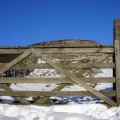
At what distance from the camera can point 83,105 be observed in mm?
7055

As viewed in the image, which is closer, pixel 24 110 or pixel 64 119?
pixel 64 119

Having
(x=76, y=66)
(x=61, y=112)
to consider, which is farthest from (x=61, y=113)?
(x=76, y=66)

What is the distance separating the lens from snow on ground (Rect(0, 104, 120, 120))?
557 cm

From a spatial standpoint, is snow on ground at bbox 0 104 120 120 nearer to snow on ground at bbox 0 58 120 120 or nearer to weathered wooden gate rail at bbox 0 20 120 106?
snow on ground at bbox 0 58 120 120

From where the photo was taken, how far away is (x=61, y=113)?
241 inches

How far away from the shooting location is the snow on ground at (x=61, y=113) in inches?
219

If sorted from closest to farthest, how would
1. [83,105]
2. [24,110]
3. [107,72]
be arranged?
[24,110]
[83,105]
[107,72]

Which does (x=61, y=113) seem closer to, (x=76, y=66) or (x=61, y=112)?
(x=61, y=112)

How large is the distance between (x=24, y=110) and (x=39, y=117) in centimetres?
81

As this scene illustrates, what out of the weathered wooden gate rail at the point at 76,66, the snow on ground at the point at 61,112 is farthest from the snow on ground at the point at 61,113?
the weathered wooden gate rail at the point at 76,66

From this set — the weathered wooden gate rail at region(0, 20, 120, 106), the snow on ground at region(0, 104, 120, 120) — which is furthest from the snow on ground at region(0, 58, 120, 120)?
the weathered wooden gate rail at region(0, 20, 120, 106)

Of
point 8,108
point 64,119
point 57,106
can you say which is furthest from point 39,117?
point 57,106

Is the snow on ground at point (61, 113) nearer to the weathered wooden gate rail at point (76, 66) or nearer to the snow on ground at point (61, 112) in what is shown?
the snow on ground at point (61, 112)

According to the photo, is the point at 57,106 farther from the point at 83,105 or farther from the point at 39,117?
the point at 39,117
